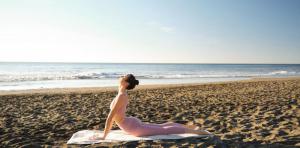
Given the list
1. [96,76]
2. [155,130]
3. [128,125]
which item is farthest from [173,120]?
[96,76]

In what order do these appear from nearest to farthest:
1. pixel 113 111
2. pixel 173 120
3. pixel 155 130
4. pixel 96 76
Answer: pixel 113 111
pixel 155 130
pixel 173 120
pixel 96 76

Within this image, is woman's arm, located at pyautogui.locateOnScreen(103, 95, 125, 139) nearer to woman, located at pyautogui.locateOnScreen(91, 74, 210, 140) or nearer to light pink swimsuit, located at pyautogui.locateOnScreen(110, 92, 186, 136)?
woman, located at pyautogui.locateOnScreen(91, 74, 210, 140)

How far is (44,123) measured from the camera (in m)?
7.53

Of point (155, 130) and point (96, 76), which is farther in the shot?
point (96, 76)

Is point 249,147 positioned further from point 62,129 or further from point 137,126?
point 62,129

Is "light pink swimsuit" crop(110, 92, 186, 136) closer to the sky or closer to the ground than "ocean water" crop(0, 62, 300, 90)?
closer to the sky

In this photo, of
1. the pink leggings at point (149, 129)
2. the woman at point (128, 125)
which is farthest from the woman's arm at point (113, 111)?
the pink leggings at point (149, 129)

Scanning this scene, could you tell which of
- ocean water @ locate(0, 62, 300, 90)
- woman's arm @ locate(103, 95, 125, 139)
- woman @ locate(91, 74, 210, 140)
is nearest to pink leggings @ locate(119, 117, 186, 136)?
woman @ locate(91, 74, 210, 140)

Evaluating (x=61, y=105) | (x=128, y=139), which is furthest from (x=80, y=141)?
(x=61, y=105)

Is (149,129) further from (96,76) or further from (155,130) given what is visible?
(96,76)

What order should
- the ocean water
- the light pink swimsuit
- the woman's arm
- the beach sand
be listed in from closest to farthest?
the beach sand < the woman's arm < the light pink swimsuit < the ocean water

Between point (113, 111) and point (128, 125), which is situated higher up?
point (113, 111)

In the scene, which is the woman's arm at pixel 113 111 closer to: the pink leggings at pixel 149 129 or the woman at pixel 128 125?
the woman at pixel 128 125

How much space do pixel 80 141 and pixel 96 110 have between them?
4102mm
